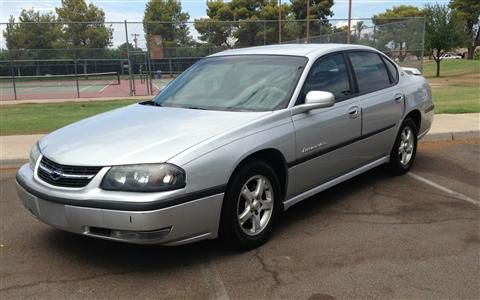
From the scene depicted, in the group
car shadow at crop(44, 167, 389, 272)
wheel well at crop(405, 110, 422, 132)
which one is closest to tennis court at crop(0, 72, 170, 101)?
wheel well at crop(405, 110, 422, 132)

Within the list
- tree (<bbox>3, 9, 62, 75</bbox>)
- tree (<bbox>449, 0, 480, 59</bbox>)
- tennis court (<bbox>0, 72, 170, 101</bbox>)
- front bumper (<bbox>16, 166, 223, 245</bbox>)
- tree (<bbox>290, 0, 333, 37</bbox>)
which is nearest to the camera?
front bumper (<bbox>16, 166, 223, 245</bbox>)

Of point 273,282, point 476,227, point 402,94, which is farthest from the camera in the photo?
point 402,94

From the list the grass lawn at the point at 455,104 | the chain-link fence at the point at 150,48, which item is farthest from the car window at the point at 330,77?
the chain-link fence at the point at 150,48

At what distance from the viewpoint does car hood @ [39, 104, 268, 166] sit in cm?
346

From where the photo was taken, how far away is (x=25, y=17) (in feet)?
192

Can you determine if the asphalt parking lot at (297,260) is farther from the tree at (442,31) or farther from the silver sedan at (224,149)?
the tree at (442,31)

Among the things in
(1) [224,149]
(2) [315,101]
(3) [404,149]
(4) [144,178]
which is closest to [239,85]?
(2) [315,101]

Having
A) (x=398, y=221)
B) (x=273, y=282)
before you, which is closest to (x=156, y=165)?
(x=273, y=282)

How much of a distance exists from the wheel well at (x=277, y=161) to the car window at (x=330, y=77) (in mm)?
651

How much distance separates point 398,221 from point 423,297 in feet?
4.86

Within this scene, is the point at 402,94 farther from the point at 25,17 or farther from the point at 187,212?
the point at 25,17

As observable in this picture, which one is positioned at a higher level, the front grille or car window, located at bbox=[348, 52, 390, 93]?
car window, located at bbox=[348, 52, 390, 93]

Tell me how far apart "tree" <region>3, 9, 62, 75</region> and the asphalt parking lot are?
57.9ft

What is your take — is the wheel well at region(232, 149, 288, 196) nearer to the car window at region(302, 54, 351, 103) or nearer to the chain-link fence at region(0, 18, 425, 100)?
the car window at region(302, 54, 351, 103)
